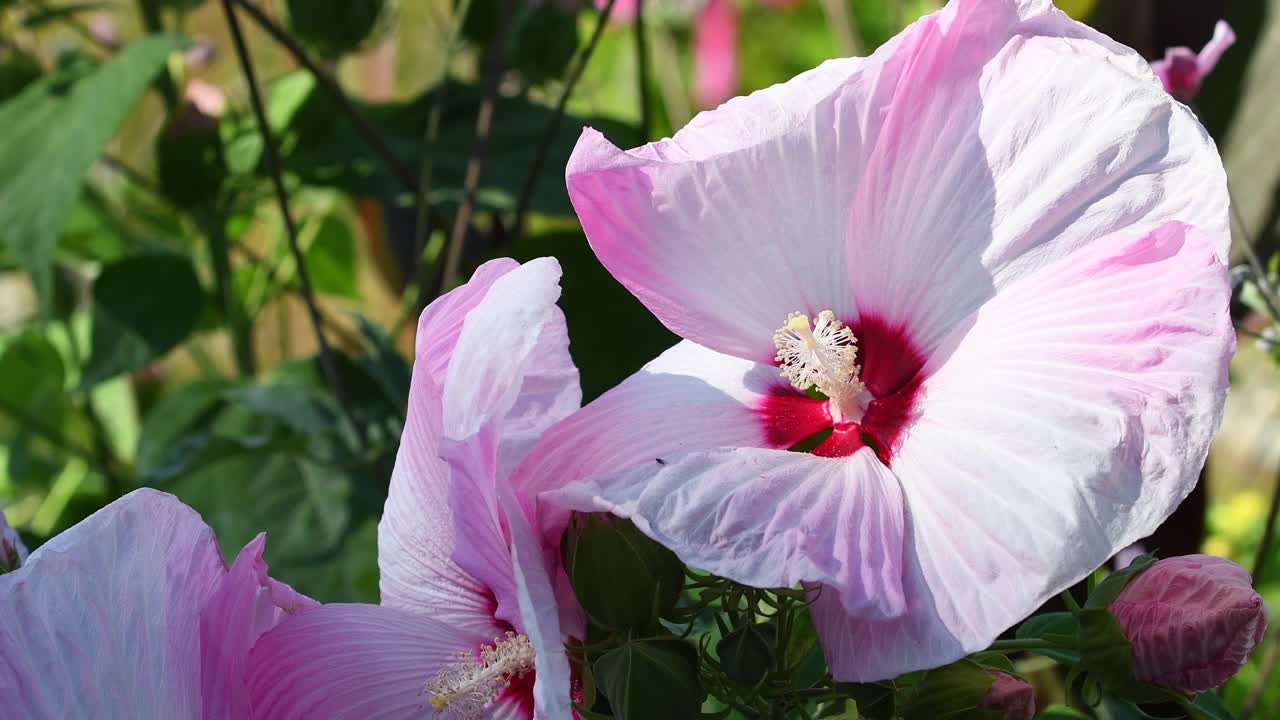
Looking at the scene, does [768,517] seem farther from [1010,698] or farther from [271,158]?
[271,158]

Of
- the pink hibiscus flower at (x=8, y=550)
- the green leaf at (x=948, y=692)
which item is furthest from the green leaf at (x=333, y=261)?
the green leaf at (x=948, y=692)

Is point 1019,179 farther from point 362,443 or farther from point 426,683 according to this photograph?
point 362,443

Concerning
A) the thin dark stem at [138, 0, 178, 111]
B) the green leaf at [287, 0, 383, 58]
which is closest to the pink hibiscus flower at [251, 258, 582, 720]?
the green leaf at [287, 0, 383, 58]

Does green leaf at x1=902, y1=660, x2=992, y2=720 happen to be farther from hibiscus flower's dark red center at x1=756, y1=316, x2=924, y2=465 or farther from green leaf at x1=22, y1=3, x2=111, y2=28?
green leaf at x1=22, y1=3, x2=111, y2=28

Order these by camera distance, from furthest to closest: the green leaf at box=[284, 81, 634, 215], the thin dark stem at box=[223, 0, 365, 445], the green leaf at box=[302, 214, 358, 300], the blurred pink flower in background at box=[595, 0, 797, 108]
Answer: the blurred pink flower in background at box=[595, 0, 797, 108] < the green leaf at box=[302, 214, 358, 300] < the green leaf at box=[284, 81, 634, 215] < the thin dark stem at box=[223, 0, 365, 445]

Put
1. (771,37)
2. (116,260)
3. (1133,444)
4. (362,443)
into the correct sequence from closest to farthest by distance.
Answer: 1. (1133,444)
2. (362,443)
3. (116,260)
4. (771,37)

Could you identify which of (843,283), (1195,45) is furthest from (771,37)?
(843,283)
